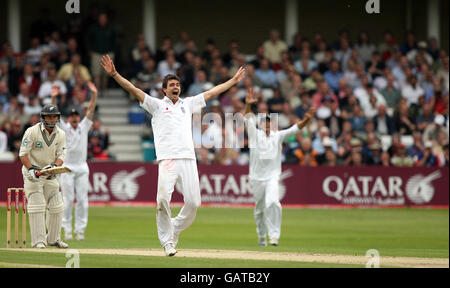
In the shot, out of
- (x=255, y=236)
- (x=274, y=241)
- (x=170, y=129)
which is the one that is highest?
(x=170, y=129)

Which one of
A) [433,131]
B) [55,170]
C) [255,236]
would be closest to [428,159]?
[433,131]

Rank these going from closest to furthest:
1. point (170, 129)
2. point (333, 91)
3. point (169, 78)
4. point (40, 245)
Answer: point (170, 129) → point (169, 78) → point (40, 245) → point (333, 91)

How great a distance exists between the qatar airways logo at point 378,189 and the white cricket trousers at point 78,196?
361 inches

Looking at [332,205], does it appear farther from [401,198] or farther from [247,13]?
[247,13]

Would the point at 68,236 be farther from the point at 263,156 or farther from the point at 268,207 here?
the point at 263,156

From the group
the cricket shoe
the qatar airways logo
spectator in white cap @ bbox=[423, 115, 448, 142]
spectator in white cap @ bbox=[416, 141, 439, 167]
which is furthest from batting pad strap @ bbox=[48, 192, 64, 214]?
spectator in white cap @ bbox=[423, 115, 448, 142]

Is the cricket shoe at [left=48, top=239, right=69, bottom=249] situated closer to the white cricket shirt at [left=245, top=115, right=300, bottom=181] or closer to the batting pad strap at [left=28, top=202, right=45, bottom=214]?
the batting pad strap at [left=28, top=202, right=45, bottom=214]

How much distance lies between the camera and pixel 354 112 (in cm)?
2741

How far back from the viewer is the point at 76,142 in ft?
58.4

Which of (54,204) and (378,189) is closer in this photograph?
(54,204)

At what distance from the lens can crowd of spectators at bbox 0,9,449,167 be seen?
25906mm

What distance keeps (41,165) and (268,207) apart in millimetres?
4550

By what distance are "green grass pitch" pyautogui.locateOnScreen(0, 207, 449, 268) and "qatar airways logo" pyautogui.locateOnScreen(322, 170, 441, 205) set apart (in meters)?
0.50
